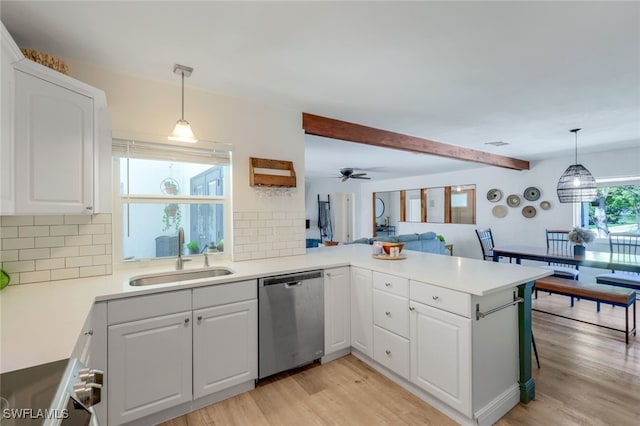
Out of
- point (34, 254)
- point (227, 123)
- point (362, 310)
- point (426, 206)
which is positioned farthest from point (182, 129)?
point (426, 206)

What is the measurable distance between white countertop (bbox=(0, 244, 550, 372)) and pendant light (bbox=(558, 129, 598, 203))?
2.10m

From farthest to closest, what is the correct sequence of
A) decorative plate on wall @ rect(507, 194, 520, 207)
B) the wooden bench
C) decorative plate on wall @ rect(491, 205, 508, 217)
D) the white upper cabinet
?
decorative plate on wall @ rect(491, 205, 508, 217), decorative plate on wall @ rect(507, 194, 520, 207), the wooden bench, the white upper cabinet

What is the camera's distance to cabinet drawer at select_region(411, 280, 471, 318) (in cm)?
174

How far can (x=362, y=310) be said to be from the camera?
253 centimetres

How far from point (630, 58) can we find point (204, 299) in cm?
319

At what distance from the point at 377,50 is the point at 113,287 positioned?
217cm

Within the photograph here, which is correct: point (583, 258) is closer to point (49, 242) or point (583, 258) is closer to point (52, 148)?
point (52, 148)

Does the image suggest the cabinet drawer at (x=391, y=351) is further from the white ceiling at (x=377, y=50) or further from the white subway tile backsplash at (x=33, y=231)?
the white subway tile backsplash at (x=33, y=231)

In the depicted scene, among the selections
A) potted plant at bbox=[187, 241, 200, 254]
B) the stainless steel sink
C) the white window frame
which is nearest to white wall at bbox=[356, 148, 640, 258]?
the white window frame

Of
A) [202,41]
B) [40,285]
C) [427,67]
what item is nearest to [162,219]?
[40,285]

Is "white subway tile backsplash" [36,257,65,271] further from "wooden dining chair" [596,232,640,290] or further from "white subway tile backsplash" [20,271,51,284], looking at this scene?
"wooden dining chair" [596,232,640,290]

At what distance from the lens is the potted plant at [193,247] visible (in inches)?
104

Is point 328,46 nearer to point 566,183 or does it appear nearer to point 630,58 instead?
point 630,58

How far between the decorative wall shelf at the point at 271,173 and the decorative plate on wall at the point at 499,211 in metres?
5.08
